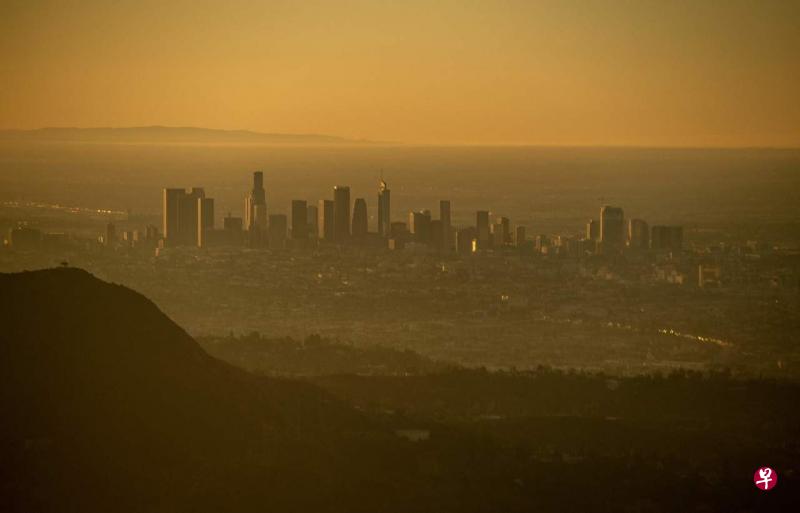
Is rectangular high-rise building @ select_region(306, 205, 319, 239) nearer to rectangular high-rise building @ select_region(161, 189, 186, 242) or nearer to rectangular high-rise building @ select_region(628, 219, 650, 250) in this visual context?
rectangular high-rise building @ select_region(161, 189, 186, 242)

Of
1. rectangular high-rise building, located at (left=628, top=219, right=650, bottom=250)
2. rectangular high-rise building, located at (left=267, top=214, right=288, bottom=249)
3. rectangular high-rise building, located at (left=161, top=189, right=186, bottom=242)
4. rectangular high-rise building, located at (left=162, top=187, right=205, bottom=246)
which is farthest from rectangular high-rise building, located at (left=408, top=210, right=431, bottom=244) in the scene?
rectangular high-rise building, located at (left=161, top=189, right=186, bottom=242)

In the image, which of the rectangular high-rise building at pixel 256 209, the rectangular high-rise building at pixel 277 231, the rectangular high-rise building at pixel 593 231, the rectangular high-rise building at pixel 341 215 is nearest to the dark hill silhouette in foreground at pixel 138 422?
the rectangular high-rise building at pixel 277 231

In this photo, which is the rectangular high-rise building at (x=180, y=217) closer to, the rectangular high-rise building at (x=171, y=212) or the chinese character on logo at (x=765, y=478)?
the rectangular high-rise building at (x=171, y=212)

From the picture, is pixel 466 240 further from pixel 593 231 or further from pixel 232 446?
pixel 232 446

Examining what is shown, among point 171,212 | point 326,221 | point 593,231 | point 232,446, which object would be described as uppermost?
point 171,212

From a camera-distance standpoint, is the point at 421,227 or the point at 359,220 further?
the point at 359,220

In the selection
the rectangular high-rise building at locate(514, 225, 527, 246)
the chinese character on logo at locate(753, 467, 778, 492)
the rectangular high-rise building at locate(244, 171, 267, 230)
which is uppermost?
the rectangular high-rise building at locate(244, 171, 267, 230)

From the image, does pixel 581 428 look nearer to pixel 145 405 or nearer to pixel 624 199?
pixel 145 405

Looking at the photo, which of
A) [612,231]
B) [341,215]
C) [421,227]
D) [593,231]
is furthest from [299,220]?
[612,231]
